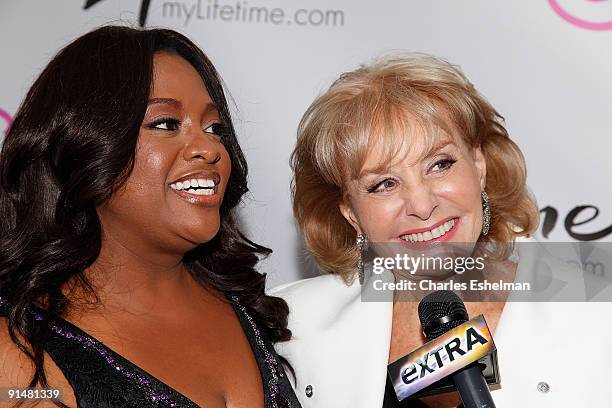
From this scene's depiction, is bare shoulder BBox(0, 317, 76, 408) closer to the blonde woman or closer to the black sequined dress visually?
the black sequined dress

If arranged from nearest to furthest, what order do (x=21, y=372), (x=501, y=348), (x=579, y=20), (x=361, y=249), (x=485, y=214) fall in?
(x=21, y=372)
(x=501, y=348)
(x=485, y=214)
(x=361, y=249)
(x=579, y=20)

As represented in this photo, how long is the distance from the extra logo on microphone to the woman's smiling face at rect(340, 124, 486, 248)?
57 cm

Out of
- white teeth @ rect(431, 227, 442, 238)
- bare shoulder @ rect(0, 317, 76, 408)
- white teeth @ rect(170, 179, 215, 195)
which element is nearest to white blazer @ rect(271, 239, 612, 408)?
white teeth @ rect(431, 227, 442, 238)

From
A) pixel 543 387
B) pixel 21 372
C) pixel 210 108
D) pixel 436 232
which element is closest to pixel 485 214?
pixel 436 232

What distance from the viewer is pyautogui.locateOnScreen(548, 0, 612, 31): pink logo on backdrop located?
240 centimetres

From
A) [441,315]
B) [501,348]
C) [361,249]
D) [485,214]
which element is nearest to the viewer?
[441,315]

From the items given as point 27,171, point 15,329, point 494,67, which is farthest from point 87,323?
point 494,67

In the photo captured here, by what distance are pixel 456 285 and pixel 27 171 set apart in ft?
3.24

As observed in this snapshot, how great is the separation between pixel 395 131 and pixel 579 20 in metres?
0.93

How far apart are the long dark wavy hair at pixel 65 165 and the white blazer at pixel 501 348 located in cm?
58

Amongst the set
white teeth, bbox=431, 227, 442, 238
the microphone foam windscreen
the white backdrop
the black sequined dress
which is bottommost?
the black sequined dress

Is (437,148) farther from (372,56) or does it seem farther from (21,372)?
(21,372)

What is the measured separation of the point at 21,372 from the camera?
148 centimetres

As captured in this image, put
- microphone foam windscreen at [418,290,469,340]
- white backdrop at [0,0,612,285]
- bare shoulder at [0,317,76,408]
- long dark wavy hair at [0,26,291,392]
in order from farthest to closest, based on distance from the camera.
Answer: white backdrop at [0,0,612,285] → long dark wavy hair at [0,26,291,392] → bare shoulder at [0,317,76,408] → microphone foam windscreen at [418,290,469,340]
